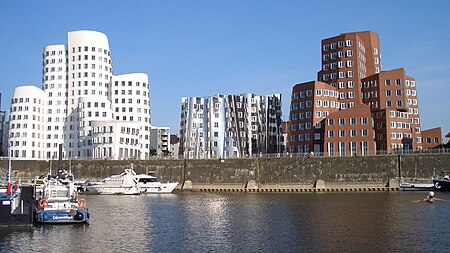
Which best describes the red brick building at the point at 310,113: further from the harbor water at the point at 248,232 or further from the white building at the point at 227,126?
the harbor water at the point at 248,232

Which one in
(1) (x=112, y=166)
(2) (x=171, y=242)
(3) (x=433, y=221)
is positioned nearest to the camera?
(2) (x=171, y=242)

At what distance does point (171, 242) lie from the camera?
142ft

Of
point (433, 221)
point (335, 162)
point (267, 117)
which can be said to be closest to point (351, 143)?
point (335, 162)

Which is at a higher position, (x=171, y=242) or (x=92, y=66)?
(x=92, y=66)

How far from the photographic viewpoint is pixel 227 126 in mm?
175750

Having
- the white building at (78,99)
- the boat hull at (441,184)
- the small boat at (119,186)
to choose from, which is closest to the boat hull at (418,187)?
the boat hull at (441,184)

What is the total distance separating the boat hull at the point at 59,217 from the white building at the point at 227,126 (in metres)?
119

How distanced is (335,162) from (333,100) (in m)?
30.4

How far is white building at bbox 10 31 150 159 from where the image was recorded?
16475 centimetres

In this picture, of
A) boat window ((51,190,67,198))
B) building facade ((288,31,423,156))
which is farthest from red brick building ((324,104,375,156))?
boat window ((51,190,67,198))

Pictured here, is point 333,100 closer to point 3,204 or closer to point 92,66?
point 92,66

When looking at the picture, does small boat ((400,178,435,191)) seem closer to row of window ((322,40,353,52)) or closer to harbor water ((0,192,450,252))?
harbor water ((0,192,450,252))

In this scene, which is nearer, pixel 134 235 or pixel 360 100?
pixel 134 235

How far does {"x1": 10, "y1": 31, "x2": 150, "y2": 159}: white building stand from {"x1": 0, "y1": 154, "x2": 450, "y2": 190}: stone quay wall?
20742 millimetres
